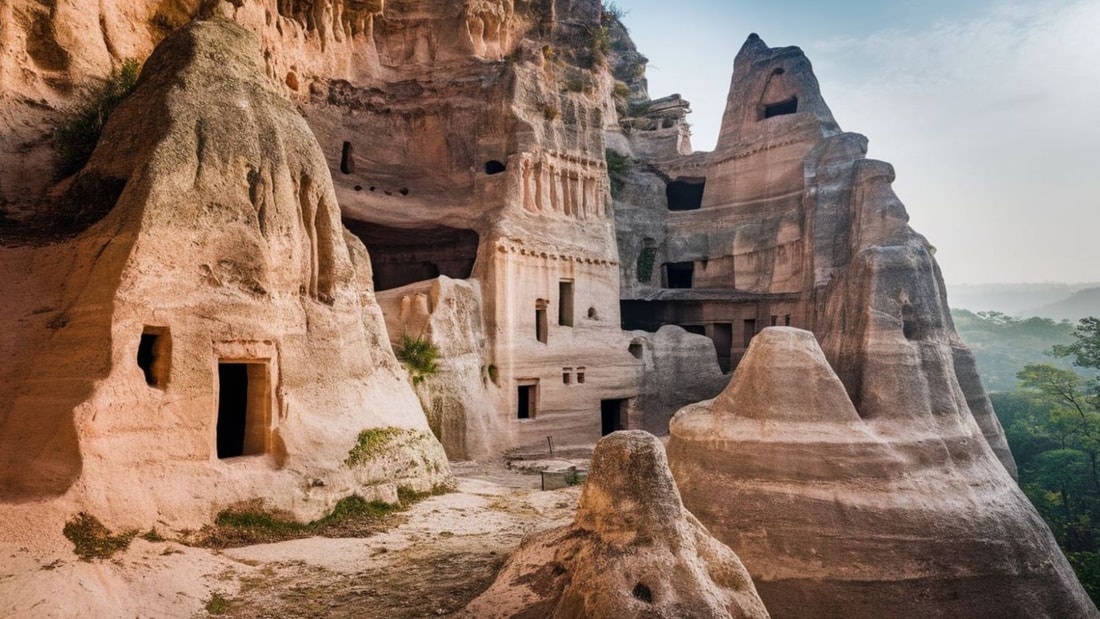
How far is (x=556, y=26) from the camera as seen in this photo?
27172mm

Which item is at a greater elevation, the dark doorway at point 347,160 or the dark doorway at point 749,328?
the dark doorway at point 347,160

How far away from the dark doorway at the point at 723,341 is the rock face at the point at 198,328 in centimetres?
1753

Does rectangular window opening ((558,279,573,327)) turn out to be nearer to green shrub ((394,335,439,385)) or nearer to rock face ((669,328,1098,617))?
green shrub ((394,335,439,385))

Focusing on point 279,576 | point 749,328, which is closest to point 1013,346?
point 749,328

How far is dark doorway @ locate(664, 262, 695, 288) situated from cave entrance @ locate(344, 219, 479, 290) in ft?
35.3

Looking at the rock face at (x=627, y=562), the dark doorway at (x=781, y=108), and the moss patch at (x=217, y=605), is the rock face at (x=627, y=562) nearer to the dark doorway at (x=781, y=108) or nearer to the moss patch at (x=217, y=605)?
the moss patch at (x=217, y=605)

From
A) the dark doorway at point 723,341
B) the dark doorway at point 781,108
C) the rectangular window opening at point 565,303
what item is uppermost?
the dark doorway at point 781,108

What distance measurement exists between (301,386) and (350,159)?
12003 mm

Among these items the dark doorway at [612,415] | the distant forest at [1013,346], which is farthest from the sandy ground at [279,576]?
the distant forest at [1013,346]

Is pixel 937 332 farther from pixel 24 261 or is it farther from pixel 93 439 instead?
pixel 24 261

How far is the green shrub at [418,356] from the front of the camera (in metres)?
17.7

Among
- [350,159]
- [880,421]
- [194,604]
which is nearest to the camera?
[194,604]

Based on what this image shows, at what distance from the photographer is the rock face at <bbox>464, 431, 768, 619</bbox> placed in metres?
6.29

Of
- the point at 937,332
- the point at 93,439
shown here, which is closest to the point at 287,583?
the point at 93,439
